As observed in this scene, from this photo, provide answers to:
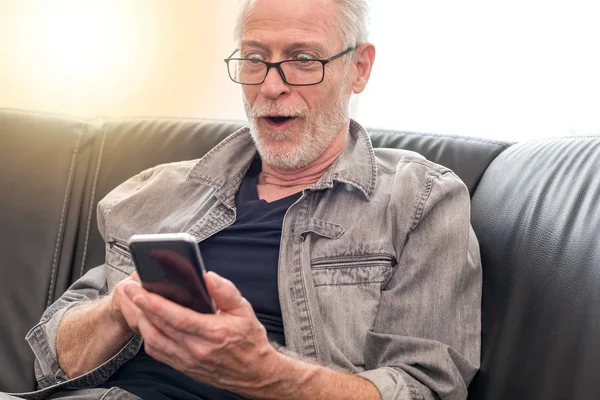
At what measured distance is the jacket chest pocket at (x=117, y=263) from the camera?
1.27 metres

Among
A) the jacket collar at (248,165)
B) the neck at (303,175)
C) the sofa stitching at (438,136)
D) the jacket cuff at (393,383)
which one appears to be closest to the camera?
the jacket cuff at (393,383)

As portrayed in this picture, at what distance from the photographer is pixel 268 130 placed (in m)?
1.32

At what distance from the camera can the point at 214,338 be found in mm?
824

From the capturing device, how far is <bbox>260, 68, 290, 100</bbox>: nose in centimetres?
127

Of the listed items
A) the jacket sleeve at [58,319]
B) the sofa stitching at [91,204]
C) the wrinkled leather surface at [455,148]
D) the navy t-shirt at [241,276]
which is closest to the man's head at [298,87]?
the navy t-shirt at [241,276]

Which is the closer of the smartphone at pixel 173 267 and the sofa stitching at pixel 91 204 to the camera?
the smartphone at pixel 173 267

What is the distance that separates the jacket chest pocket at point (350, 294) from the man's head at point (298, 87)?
0.25m

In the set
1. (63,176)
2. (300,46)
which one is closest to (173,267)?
(300,46)

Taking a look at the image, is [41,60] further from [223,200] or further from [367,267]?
[367,267]

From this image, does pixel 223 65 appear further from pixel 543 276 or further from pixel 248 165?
pixel 543 276

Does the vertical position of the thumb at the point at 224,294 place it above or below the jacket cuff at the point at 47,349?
above

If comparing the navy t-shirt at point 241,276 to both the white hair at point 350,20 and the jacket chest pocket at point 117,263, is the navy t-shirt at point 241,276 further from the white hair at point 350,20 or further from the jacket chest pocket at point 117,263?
the white hair at point 350,20

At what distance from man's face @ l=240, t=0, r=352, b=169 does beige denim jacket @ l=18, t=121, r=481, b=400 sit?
0.25 feet

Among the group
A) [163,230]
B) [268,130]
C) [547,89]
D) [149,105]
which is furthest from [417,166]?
[149,105]
